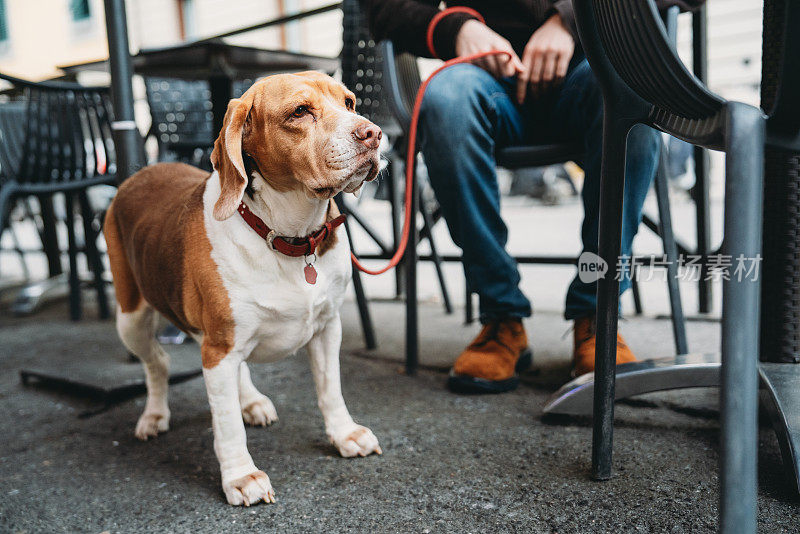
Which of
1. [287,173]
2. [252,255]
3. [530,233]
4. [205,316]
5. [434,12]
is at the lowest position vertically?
[530,233]

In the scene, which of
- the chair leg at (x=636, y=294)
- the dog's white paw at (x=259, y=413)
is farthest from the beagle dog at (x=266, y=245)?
the chair leg at (x=636, y=294)

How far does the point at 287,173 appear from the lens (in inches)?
51.0

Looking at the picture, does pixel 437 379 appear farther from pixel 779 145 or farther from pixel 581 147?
pixel 779 145

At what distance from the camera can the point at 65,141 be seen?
294 cm

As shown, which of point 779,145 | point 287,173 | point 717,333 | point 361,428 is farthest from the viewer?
point 717,333

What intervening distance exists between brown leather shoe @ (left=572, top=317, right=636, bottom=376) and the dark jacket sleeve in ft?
2.92

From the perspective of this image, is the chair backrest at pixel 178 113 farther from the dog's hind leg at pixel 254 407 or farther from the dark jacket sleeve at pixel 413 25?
the dog's hind leg at pixel 254 407

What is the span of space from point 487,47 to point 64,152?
2105mm

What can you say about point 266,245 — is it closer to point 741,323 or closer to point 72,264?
point 741,323

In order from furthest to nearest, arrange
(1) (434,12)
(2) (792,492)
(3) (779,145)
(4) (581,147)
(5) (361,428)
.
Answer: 1. (1) (434,12)
2. (4) (581,147)
3. (5) (361,428)
4. (2) (792,492)
5. (3) (779,145)

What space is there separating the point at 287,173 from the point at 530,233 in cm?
560

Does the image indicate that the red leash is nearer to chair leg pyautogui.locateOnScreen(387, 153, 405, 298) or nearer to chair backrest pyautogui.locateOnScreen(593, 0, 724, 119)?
chair backrest pyautogui.locateOnScreen(593, 0, 724, 119)

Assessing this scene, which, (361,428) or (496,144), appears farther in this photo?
(496,144)

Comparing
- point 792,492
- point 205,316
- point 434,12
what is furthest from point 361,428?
point 434,12
